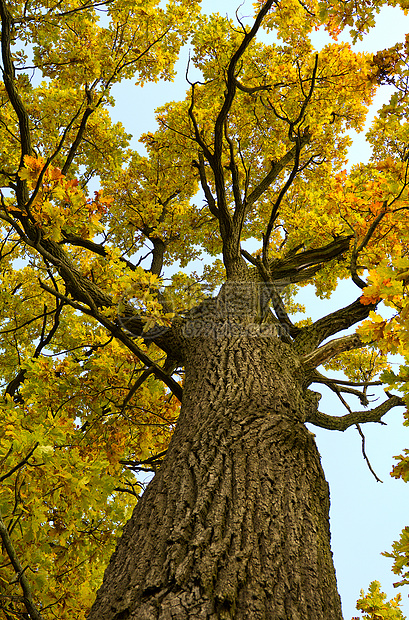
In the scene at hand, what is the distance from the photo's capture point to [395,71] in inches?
113

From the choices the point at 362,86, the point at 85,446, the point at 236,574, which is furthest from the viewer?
the point at 362,86

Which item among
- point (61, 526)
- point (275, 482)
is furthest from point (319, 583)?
point (61, 526)

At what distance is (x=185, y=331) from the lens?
12.9 feet

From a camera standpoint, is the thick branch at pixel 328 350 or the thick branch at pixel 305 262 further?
the thick branch at pixel 305 262

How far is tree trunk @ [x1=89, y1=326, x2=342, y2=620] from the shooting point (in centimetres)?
136

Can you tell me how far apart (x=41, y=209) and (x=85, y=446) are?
2.12 m

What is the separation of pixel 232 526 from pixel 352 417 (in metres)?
2.62

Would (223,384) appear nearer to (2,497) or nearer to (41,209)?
(2,497)

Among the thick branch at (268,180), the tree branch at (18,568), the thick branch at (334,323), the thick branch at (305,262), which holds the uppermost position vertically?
the thick branch at (268,180)

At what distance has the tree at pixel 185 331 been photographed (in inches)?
64.7

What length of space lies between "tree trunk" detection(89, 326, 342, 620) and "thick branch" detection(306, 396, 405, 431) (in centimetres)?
110

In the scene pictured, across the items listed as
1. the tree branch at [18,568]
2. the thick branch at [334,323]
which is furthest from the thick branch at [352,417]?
the tree branch at [18,568]

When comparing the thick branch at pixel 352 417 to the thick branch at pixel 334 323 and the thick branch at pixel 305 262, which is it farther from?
the thick branch at pixel 305 262

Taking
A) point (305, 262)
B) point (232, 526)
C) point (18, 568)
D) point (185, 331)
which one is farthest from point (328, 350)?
point (18, 568)
